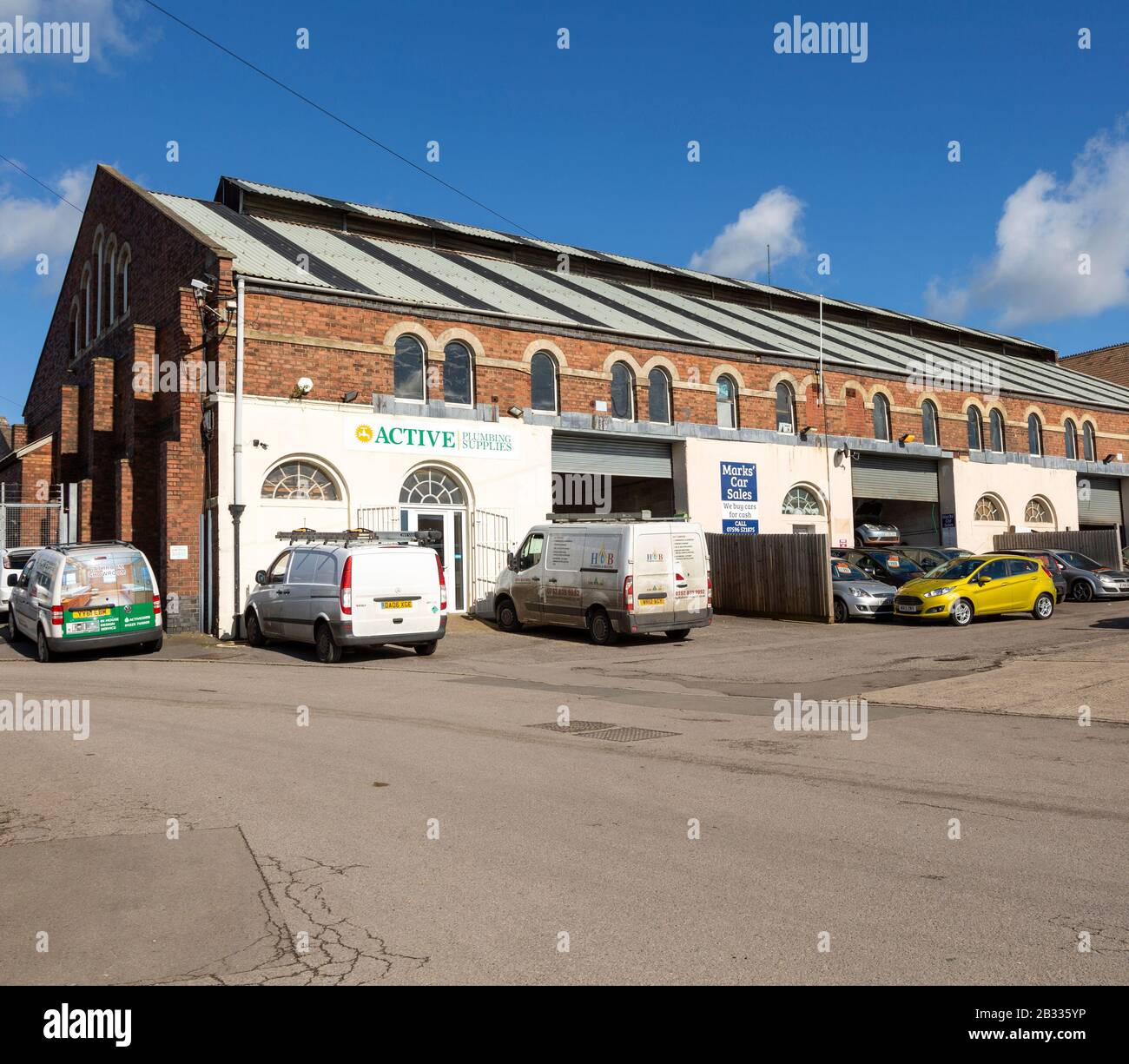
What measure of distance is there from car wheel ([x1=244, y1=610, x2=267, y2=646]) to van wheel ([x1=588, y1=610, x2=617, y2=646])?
6158mm

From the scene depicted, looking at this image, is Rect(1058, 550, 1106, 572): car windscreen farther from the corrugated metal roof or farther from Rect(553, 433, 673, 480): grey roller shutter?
Rect(553, 433, 673, 480): grey roller shutter

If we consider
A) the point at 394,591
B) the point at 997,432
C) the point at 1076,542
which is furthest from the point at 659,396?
the point at 1076,542

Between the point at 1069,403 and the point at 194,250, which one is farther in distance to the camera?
the point at 1069,403

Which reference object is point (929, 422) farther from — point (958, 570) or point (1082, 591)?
point (958, 570)

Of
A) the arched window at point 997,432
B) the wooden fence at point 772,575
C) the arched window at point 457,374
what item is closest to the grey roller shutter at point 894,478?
the arched window at point 997,432

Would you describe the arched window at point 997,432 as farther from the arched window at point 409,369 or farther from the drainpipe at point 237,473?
the drainpipe at point 237,473

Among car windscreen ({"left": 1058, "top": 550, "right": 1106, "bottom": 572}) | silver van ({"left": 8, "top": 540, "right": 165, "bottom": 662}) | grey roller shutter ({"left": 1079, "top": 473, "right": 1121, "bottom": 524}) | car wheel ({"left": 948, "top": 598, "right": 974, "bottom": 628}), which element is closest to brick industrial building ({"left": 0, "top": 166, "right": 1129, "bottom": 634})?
grey roller shutter ({"left": 1079, "top": 473, "right": 1121, "bottom": 524})

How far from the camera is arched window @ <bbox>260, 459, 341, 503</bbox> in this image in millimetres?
21031

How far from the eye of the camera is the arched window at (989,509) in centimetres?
3462

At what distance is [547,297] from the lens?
92.5 feet

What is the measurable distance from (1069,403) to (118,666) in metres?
35.2

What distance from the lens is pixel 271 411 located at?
2086 cm

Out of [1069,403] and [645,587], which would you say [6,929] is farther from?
[1069,403]
